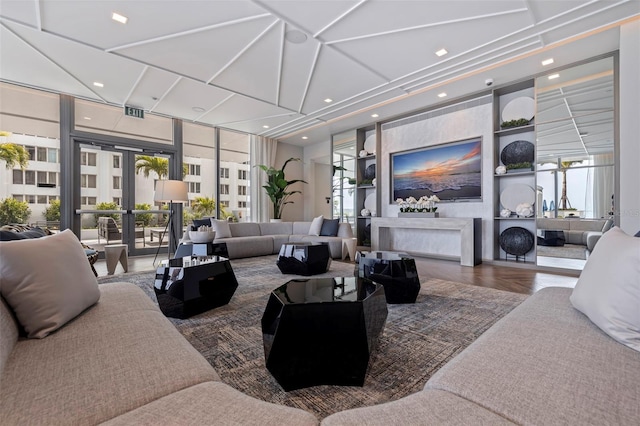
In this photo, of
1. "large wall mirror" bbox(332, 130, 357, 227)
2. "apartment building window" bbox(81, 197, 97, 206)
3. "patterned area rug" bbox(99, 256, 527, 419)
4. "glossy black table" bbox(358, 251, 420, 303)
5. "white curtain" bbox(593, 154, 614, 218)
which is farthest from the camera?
"large wall mirror" bbox(332, 130, 357, 227)

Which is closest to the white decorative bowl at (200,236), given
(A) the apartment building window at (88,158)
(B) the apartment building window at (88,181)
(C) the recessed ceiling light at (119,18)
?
(C) the recessed ceiling light at (119,18)

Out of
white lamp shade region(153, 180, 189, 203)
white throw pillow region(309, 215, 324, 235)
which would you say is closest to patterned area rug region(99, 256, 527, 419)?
white lamp shade region(153, 180, 189, 203)

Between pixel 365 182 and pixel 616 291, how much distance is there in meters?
5.83

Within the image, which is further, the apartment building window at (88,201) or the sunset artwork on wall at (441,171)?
the apartment building window at (88,201)

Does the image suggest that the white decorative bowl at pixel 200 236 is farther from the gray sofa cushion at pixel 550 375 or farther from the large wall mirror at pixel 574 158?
the large wall mirror at pixel 574 158

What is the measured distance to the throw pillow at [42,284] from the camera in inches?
43.1

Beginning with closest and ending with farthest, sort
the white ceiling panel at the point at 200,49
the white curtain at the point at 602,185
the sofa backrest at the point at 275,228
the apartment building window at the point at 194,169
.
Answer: the white ceiling panel at the point at 200,49 < the white curtain at the point at 602,185 < the sofa backrest at the point at 275,228 < the apartment building window at the point at 194,169

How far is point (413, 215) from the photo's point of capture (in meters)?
5.63

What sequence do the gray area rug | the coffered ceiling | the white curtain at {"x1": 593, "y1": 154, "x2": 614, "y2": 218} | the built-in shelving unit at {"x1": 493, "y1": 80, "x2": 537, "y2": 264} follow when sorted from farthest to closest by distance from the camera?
1. the built-in shelving unit at {"x1": 493, "y1": 80, "x2": 537, "y2": 264}
2. the gray area rug
3. the white curtain at {"x1": 593, "y1": 154, "x2": 614, "y2": 218}
4. the coffered ceiling

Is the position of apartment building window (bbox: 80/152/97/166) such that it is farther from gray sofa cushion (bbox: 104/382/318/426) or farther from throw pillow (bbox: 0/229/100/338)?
gray sofa cushion (bbox: 104/382/318/426)

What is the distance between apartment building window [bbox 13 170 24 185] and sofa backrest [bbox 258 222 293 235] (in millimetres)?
4035

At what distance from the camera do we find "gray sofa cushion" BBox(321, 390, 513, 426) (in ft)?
2.21

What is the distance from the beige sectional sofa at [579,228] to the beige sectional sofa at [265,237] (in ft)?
10.4

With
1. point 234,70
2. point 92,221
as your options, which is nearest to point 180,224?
point 92,221
